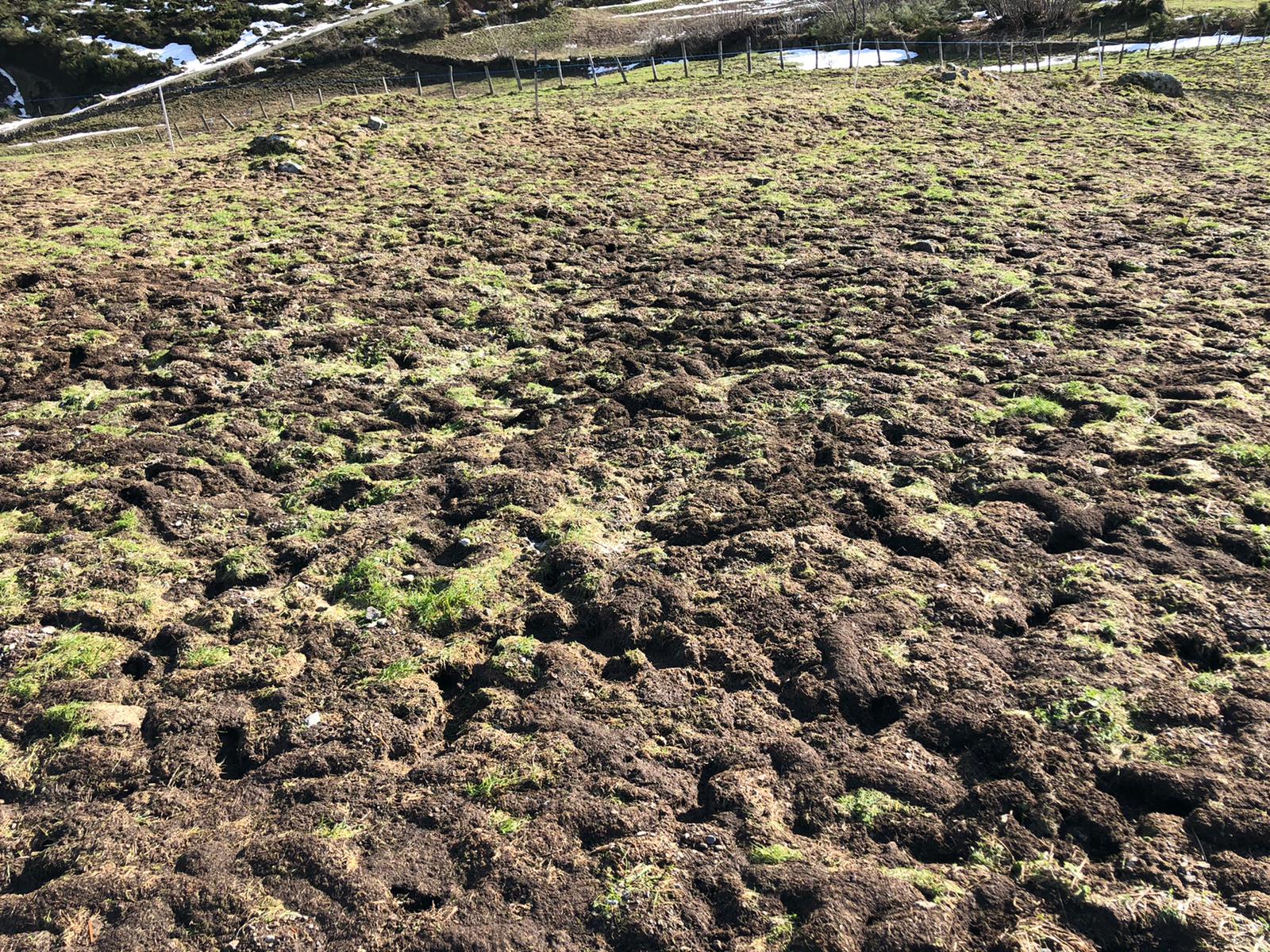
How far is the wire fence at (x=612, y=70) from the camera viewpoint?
32.8m

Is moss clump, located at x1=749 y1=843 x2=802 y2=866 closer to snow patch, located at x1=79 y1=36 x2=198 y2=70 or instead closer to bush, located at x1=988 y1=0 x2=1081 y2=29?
bush, located at x1=988 y1=0 x2=1081 y2=29

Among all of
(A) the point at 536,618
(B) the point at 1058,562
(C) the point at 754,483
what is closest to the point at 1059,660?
(B) the point at 1058,562

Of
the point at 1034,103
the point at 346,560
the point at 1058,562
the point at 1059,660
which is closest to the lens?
the point at 1059,660

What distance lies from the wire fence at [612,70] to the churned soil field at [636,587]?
73.5 feet

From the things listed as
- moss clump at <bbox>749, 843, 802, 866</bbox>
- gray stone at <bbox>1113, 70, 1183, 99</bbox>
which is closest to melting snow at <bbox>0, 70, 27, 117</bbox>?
gray stone at <bbox>1113, 70, 1183, 99</bbox>

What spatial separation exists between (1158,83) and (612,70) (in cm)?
2338

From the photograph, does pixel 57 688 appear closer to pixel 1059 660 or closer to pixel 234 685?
pixel 234 685

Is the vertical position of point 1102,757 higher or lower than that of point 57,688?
lower

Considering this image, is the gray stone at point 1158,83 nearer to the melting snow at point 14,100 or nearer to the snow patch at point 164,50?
the snow patch at point 164,50

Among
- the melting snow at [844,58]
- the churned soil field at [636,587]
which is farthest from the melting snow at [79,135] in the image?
the melting snow at [844,58]

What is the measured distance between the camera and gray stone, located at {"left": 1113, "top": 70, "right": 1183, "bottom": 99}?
2347cm

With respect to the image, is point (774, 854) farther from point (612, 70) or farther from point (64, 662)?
point (612, 70)

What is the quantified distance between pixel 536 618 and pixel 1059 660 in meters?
3.61

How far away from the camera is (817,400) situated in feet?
28.5
